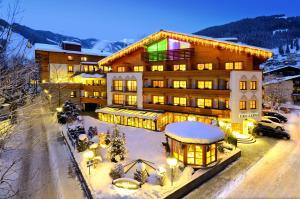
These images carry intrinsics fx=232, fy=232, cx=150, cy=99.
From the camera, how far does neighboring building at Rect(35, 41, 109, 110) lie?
44.1m

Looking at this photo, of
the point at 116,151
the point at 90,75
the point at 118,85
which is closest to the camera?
the point at 116,151

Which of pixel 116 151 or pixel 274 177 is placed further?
pixel 116 151

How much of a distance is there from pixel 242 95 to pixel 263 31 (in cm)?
16509

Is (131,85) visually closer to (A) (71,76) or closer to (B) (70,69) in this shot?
(A) (71,76)

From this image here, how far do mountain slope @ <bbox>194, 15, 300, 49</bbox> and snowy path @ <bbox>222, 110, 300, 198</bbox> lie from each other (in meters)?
131

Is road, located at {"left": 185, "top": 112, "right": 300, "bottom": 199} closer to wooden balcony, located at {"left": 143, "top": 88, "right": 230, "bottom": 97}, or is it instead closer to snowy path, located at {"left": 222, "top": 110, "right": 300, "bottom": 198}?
snowy path, located at {"left": 222, "top": 110, "right": 300, "bottom": 198}

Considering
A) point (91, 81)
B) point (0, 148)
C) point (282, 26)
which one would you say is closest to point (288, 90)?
point (91, 81)

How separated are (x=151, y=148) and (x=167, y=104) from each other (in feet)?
35.1

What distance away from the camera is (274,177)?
18062 millimetres

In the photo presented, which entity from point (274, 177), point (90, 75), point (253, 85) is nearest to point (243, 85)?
point (253, 85)

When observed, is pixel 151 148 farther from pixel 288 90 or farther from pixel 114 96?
pixel 288 90

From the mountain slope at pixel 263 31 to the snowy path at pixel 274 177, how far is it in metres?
131

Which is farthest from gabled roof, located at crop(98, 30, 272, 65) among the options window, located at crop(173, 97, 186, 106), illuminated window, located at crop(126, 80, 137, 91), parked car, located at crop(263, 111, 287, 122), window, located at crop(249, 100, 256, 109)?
parked car, located at crop(263, 111, 287, 122)

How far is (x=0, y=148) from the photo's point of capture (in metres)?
7.05
